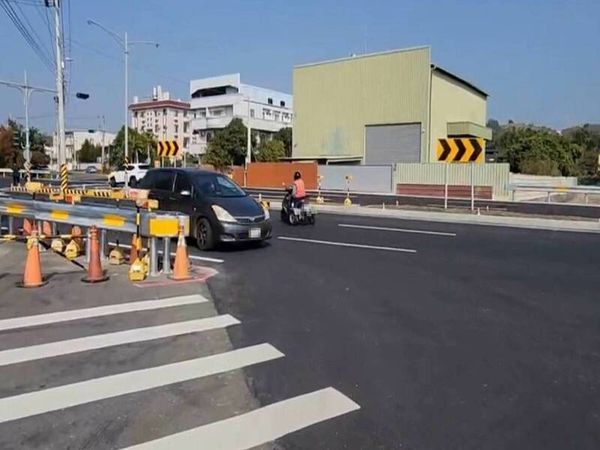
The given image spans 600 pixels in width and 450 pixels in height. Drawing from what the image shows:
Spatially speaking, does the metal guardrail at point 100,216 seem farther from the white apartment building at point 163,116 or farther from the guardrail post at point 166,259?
the white apartment building at point 163,116

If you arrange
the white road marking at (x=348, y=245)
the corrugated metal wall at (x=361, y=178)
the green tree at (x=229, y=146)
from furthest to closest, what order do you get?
the green tree at (x=229, y=146)
the corrugated metal wall at (x=361, y=178)
the white road marking at (x=348, y=245)

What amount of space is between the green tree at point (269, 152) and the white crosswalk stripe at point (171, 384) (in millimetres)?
69294

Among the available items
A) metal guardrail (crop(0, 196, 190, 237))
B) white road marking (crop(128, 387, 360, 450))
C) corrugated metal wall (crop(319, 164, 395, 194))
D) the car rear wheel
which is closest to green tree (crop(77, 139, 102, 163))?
corrugated metal wall (crop(319, 164, 395, 194))

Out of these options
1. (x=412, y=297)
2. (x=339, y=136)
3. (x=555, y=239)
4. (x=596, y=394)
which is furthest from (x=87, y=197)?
(x=339, y=136)

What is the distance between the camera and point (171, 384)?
507 cm

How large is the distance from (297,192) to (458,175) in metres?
25.3

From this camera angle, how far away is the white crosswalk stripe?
4.14 metres

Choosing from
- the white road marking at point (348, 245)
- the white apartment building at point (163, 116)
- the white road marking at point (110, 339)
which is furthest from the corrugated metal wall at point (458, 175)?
the white apartment building at point (163, 116)

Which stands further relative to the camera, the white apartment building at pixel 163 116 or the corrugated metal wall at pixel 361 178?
the white apartment building at pixel 163 116

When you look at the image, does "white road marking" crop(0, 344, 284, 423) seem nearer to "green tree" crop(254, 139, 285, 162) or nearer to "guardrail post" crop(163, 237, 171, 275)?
"guardrail post" crop(163, 237, 171, 275)

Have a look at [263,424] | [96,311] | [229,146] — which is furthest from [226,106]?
[263,424]

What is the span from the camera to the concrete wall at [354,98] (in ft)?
175

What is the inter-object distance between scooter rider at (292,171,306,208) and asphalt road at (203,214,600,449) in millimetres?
5573

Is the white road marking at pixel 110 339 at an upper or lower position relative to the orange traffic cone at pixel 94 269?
lower
